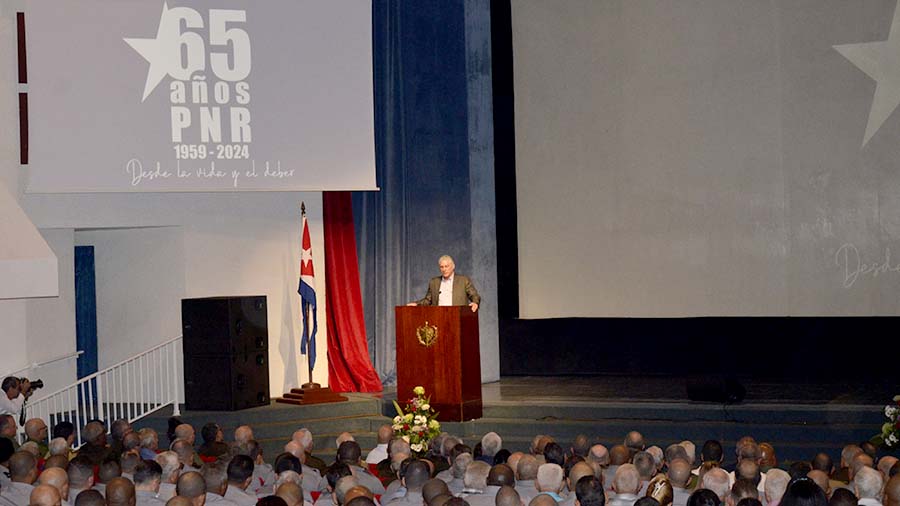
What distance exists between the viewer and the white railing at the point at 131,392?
1159 centimetres

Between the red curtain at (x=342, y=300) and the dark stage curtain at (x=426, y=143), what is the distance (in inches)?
10.8

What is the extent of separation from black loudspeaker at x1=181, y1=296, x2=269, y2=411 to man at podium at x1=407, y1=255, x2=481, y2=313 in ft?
5.53

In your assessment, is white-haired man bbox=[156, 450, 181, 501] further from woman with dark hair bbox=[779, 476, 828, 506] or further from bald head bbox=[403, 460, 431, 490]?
woman with dark hair bbox=[779, 476, 828, 506]

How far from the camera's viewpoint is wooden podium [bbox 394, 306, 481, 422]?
1092cm

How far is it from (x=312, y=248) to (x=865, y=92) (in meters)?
5.94

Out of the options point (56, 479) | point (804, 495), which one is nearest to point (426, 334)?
point (56, 479)

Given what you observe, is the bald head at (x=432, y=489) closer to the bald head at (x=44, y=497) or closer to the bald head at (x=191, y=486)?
the bald head at (x=191, y=486)

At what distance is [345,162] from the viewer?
1188 cm

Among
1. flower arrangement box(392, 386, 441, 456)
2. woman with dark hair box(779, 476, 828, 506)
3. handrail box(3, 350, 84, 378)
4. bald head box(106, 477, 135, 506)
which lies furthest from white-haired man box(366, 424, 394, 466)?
woman with dark hair box(779, 476, 828, 506)

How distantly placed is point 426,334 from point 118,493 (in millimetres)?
5406

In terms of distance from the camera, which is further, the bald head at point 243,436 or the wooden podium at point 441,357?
the wooden podium at point 441,357

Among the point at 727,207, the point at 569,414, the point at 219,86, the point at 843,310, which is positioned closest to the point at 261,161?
the point at 219,86

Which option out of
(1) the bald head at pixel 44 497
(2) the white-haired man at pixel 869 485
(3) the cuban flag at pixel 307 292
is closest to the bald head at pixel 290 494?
(1) the bald head at pixel 44 497

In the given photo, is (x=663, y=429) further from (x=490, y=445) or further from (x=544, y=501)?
(x=544, y=501)
